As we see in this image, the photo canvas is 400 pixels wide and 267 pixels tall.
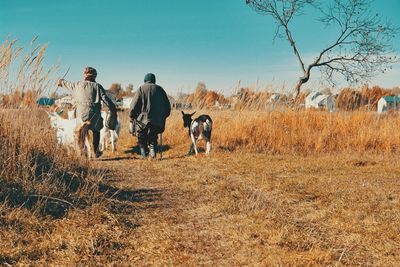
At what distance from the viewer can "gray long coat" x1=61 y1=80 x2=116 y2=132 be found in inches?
331

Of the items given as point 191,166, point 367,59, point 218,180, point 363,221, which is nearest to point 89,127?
point 191,166

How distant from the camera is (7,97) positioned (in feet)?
18.4

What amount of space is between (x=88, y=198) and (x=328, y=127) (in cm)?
761

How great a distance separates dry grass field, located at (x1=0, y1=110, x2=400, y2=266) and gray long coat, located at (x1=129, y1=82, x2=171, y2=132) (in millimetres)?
1449

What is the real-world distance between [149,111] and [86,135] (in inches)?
62.4

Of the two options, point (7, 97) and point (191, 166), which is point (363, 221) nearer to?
point (191, 166)

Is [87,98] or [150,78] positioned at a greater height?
[150,78]

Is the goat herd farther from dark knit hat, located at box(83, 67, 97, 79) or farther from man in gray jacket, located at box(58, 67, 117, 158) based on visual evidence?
dark knit hat, located at box(83, 67, 97, 79)

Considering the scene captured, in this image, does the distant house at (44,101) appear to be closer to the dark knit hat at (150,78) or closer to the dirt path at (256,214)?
the dirt path at (256,214)

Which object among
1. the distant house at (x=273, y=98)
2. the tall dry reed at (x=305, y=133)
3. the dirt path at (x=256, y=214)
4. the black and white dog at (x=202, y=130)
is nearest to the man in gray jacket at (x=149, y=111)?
the black and white dog at (x=202, y=130)

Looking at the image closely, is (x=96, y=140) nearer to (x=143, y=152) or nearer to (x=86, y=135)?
(x=86, y=135)

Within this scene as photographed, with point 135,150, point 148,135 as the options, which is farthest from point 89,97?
point 135,150

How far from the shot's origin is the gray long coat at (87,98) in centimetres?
840

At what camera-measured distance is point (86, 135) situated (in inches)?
333
